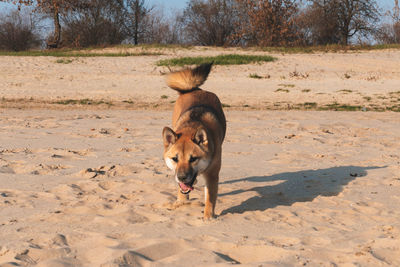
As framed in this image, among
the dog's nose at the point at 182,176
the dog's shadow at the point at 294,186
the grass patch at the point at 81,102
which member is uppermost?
the dog's nose at the point at 182,176

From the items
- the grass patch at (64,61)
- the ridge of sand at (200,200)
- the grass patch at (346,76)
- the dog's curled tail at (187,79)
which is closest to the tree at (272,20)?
the grass patch at (346,76)

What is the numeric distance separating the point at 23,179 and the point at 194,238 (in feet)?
8.41

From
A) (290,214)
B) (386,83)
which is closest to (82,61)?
(386,83)

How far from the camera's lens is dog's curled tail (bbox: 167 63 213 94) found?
6.13m

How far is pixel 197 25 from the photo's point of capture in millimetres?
33844

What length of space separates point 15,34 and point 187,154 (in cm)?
2983

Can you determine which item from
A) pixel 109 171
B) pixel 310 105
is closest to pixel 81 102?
pixel 310 105

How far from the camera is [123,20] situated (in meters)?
32.7

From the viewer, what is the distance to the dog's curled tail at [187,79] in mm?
6129

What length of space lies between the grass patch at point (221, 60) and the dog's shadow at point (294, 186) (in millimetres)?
12908

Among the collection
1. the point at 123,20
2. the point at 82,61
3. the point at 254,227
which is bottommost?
the point at 254,227

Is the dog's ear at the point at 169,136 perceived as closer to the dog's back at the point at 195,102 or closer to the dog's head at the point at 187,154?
the dog's head at the point at 187,154

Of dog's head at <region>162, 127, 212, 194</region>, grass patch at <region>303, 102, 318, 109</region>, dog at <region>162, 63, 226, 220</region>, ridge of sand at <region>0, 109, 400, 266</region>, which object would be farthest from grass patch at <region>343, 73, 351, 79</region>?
dog's head at <region>162, 127, 212, 194</region>

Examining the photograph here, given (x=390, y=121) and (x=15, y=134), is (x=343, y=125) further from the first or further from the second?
(x=15, y=134)
